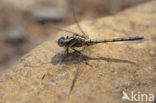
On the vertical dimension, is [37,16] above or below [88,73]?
above

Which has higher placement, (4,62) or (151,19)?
(151,19)

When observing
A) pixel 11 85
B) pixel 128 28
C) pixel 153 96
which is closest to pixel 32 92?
pixel 11 85

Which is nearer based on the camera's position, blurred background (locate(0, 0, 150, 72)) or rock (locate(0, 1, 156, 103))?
rock (locate(0, 1, 156, 103))

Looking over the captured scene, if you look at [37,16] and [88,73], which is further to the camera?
[37,16]

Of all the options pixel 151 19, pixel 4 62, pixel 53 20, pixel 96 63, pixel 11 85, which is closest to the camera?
pixel 11 85

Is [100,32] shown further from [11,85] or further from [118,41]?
[11,85]
